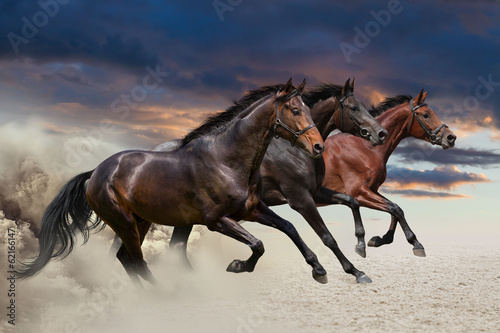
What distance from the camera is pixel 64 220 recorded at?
28.5ft

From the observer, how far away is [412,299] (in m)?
8.38

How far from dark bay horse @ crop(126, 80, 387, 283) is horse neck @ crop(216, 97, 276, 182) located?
6.37 ft

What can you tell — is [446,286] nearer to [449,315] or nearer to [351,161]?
[449,315]

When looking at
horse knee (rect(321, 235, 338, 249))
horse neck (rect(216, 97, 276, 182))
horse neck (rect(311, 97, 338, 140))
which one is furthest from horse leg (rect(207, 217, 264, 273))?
horse neck (rect(311, 97, 338, 140))

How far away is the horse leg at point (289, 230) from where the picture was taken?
6.99m

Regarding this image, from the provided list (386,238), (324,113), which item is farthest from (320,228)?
(386,238)

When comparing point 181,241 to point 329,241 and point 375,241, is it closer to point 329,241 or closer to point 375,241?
point 329,241

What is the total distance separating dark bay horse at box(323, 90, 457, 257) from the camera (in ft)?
34.4

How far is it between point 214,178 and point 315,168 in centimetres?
241

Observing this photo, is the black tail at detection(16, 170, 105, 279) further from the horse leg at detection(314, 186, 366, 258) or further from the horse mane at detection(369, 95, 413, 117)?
the horse mane at detection(369, 95, 413, 117)

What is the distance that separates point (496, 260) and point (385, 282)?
404 cm

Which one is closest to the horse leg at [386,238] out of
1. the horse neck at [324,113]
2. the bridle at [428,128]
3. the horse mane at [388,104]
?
the bridle at [428,128]

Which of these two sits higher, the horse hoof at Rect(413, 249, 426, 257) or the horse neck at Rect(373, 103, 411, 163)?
the horse neck at Rect(373, 103, 411, 163)

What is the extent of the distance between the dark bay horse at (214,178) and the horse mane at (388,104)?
4212 millimetres
